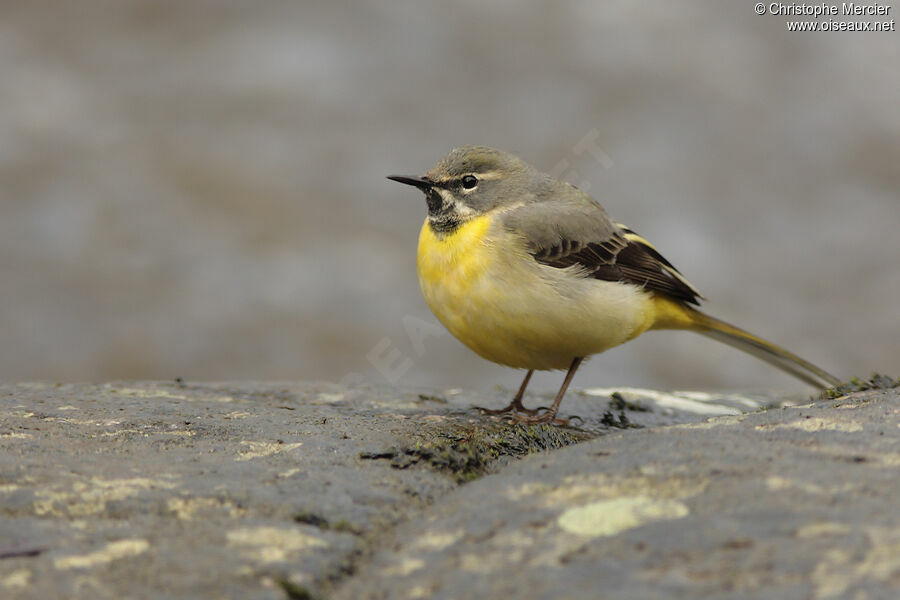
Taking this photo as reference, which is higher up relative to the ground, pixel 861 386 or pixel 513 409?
pixel 861 386

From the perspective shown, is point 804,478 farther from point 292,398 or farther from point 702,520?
point 292,398

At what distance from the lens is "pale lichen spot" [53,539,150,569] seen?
2.38 m

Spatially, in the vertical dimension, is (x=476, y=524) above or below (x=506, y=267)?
below

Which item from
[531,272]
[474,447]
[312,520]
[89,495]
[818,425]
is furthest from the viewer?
[531,272]

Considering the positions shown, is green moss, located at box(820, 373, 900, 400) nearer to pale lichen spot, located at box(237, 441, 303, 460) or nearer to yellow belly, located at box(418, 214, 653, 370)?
yellow belly, located at box(418, 214, 653, 370)

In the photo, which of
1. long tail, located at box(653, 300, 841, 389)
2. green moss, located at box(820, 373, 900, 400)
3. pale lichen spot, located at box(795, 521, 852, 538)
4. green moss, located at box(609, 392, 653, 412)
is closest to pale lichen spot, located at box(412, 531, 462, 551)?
pale lichen spot, located at box(795, 521, 852, 538)

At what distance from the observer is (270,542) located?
2549 millimetres

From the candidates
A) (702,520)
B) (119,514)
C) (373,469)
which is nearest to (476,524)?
(702,520)

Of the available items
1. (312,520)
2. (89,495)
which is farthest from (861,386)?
(89,495)

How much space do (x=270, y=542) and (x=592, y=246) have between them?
11.3ft

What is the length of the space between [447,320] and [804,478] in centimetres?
266

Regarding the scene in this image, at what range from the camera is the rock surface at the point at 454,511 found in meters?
2.24

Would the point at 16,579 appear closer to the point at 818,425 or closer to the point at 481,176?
the point at 818,425

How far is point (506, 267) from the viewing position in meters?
4.98
